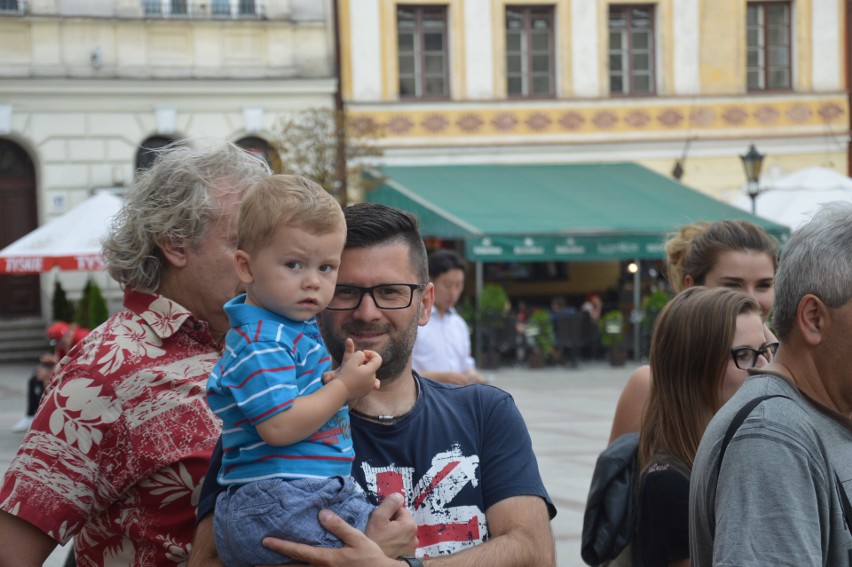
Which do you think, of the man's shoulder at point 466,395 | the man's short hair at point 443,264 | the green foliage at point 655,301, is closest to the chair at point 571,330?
the green foliage at point 655,301

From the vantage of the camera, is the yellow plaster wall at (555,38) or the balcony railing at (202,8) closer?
the balcony railing at (202,8)

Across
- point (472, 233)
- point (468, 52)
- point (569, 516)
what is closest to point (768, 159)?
point (468, 52)

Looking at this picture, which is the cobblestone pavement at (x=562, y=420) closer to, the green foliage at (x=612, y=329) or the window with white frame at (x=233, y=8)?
the green foliage at (x=612, y=329)

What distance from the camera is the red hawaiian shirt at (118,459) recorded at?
3096 mm

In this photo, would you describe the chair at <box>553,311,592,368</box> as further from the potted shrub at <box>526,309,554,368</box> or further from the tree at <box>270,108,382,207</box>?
the tree at <box>270,108,382,207</box>

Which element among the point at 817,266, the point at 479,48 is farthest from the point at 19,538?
the point at 479,48

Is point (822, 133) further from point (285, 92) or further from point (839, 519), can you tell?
point (839, 519)

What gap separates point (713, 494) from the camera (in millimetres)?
2699

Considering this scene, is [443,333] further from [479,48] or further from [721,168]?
[721,168]

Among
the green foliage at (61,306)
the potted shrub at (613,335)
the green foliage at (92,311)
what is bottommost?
the potted shrub at (613,335)

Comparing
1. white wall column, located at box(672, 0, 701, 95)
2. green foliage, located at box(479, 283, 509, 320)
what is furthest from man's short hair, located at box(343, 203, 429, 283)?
white wall column, located at box(672, 0, 701, 95)

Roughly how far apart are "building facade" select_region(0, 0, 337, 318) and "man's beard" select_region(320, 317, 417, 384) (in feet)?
61.3

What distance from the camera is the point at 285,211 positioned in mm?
2719

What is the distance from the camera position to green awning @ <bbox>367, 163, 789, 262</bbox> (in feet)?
68.3
